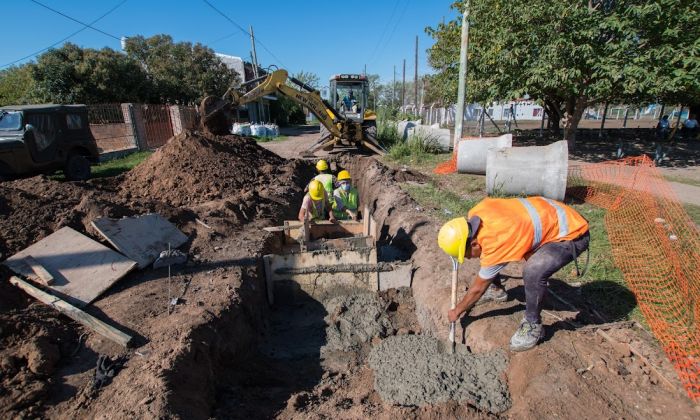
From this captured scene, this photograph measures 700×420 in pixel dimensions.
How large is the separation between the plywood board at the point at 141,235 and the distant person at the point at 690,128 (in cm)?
2287

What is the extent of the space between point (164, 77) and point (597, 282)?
27333mm

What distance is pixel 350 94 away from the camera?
51.8ft

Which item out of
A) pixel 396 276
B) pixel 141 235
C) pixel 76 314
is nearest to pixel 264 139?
pixel 141 235

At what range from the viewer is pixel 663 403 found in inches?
97.7

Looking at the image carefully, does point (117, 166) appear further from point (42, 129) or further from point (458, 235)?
point (458, 235)

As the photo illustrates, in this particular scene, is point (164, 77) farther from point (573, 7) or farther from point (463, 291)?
point (463, 291)

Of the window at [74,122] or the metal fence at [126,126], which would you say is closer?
the window at [74,122]

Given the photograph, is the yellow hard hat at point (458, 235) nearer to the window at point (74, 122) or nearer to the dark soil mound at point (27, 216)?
the dark soil mound at point (27, 216)

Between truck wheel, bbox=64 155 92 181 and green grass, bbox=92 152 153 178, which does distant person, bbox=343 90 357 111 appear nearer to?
green grass, bbox=92 152 153 178

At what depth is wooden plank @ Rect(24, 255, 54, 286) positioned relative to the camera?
12.4 feet

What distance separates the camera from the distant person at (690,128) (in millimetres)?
17438

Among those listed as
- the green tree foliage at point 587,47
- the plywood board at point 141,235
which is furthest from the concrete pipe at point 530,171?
the plywood board at point 141,235

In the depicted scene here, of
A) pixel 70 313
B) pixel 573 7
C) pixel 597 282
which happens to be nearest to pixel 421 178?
pixel 573 7

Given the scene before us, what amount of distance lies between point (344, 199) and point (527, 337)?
3.67 meters
